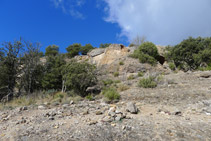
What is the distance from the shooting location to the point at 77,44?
30812 mm

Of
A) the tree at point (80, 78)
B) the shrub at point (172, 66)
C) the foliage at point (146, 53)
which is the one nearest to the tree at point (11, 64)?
the tree at point (80, 78)

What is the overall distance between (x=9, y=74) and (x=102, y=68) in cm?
948

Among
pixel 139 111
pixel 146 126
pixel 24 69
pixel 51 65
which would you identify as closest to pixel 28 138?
pixel 146 126

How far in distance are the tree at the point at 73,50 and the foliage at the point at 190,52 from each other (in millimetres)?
21001

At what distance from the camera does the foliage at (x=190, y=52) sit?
14.6 m

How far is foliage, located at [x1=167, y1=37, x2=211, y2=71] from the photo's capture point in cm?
1465

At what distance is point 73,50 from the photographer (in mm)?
29344

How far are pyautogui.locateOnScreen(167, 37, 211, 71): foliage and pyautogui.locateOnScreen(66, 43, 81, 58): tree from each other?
827 inches

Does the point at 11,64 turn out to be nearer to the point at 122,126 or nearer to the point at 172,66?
the point at 122,126

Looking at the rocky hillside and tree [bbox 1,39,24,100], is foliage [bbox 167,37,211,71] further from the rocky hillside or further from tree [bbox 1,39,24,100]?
tree [bbox 1,39,24,100]

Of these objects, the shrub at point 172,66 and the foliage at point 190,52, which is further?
the shrub at point 172,66

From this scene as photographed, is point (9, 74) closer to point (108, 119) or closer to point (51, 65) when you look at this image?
point (51, 65)

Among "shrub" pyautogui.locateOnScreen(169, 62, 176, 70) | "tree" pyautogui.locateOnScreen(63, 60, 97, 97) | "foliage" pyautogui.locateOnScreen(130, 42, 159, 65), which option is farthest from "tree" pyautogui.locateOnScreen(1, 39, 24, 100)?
"shrub" pyautogui.locateOnScreen(169, 62, 176, 70)

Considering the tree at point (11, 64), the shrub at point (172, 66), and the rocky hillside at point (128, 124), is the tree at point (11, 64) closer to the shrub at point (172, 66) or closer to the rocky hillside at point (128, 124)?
the rocky hillside at point (128, 124)
